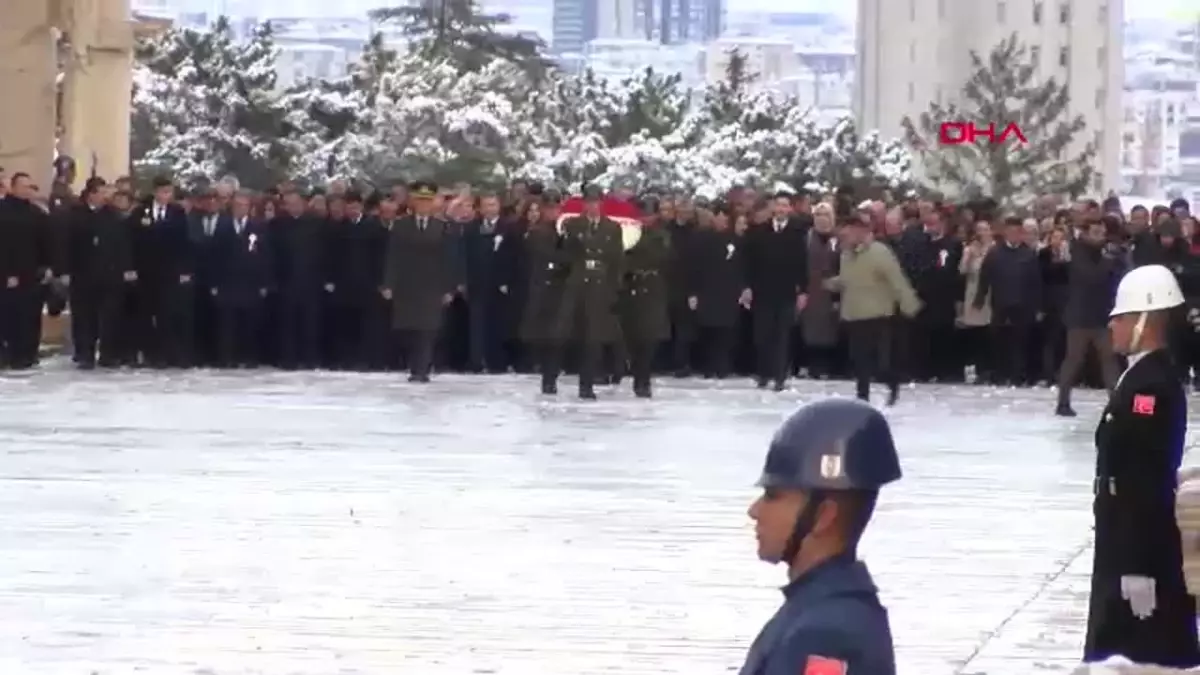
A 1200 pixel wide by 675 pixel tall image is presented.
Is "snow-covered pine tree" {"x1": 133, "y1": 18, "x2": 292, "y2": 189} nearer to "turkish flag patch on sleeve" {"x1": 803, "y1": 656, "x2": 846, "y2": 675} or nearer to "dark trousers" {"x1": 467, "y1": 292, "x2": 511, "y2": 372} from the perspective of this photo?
"dark trousers" {"x1": 467, "y1": 292, "x2": 511, "y2": 372}

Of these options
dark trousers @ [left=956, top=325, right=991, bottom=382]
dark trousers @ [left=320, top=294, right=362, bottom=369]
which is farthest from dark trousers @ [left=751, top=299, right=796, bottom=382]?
dark trousers @ [left=320, top=294, right=362, bottom=369]

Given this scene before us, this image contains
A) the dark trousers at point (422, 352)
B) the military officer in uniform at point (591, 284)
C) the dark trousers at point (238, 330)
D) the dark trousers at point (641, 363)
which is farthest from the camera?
the dark trousers at point (238, 330)

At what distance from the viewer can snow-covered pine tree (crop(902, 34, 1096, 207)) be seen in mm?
61156

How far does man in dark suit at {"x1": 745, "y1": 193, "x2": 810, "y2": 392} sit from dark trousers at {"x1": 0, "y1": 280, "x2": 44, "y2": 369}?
6.71 meters

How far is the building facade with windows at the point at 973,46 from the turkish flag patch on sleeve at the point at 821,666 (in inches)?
5571

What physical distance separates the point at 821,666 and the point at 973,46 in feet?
470

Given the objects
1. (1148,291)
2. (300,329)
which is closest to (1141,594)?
(1148,291)

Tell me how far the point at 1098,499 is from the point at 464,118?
140 feet

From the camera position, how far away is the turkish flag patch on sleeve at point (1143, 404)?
8.29 m

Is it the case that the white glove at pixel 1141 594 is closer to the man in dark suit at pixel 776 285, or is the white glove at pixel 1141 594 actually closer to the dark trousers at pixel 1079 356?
the dark trousers at pixel 1079 356

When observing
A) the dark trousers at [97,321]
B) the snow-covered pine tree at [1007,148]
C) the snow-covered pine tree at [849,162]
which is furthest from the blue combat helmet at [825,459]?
the snow-covered pine tree at [1007,148]

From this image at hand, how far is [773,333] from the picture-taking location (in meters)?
25.5

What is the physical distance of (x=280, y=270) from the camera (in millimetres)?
26781

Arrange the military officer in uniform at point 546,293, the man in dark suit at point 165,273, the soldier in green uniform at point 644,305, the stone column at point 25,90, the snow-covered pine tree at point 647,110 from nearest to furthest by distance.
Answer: the military officer in uniform at point 546,293 → the soldier in green uniform at point 644,305 → the man in dark suit at point 165,273 → the stone column at point 25,90 → the snow-covered pine tree at point 647,110
